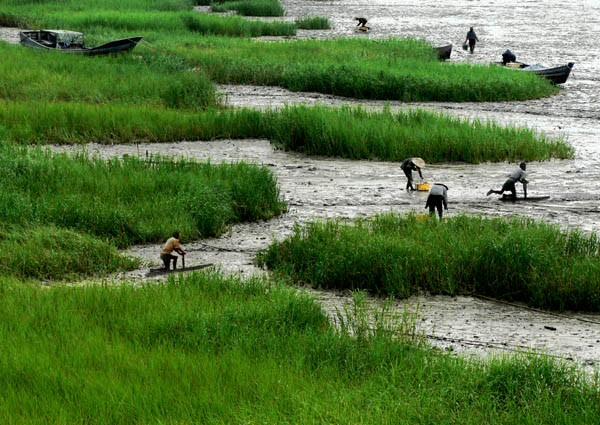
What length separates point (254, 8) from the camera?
40625 millimetres

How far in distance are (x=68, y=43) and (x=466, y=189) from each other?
15005 mm

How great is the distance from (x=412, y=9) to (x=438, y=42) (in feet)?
52.3

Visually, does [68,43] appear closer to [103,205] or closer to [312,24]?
[312,24]

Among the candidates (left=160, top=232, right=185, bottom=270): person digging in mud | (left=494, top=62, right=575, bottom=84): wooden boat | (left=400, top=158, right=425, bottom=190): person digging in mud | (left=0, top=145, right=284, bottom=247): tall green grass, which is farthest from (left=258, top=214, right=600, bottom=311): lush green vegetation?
(left=494, top=62, right=575, bottom=84): wooden boat

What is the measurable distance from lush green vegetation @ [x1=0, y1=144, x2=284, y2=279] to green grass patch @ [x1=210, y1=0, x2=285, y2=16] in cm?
2842

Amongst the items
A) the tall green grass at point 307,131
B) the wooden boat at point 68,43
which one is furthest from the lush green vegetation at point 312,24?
the tall green grass at point 307,131

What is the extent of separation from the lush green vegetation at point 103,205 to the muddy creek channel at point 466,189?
34cm

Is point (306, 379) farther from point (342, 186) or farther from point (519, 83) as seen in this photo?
point (519, 83)

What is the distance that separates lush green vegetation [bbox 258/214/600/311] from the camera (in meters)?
9.17

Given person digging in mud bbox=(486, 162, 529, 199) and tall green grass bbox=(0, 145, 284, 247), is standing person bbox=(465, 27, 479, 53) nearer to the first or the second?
person digging in mud bbox=(486, 162, 529, 199)

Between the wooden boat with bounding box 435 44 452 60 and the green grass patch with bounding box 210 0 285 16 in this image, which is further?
the green grass patch with bounding box 210 0 285 16

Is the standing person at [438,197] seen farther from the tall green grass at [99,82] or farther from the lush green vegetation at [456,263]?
the tall green grass at [99,82]

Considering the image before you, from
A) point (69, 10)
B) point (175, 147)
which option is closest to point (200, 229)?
point (175, 147)

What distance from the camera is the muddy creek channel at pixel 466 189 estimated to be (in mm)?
8531
